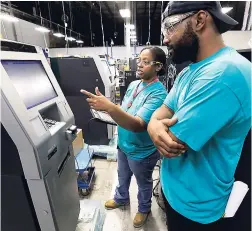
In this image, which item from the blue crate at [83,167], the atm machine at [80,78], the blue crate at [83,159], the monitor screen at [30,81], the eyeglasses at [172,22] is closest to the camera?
the eyeglasses at [172,22]

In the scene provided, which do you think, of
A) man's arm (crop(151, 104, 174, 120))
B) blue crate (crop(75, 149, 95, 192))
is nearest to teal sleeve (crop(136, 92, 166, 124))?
man's arm (crop(151, 104, 174, 120))

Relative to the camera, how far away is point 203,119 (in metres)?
0.67

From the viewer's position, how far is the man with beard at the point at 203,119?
26.2 inches

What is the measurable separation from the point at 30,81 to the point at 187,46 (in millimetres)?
869

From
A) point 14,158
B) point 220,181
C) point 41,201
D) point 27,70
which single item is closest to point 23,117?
point 14,158

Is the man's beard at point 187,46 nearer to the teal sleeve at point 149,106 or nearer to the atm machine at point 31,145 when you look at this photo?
the teal sleeve at point 149,106

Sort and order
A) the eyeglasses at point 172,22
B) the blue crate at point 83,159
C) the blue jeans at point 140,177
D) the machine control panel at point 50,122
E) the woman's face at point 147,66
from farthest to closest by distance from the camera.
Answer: the blue crate at point 83,159 → the blue jeans at point 140,177 → the woman's face at point 147,66 → the machine control panel at point 50,122 → the eyeglasses at point 172,22

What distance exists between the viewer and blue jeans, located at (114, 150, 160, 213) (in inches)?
66.0

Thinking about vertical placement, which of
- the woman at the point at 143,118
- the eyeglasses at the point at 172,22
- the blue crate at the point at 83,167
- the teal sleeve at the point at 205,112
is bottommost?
the blue crate at the point at 83,167

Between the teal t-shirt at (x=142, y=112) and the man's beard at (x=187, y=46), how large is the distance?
59 cm

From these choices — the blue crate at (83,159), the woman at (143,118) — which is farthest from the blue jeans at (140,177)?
the blue crate at (83,159)

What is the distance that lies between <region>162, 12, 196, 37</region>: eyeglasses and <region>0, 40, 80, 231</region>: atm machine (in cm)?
75

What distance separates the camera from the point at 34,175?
93 cm

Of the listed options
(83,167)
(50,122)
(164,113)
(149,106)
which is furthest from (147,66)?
(83,167)
